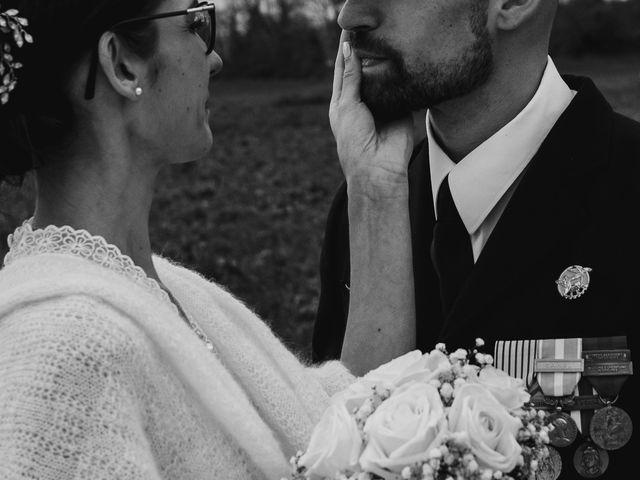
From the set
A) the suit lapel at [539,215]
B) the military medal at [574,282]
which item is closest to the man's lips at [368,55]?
the suit lapel at [539,215]

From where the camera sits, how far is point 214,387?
227cm

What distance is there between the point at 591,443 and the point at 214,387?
1.14 meters

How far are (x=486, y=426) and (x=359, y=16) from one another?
1.70 meters

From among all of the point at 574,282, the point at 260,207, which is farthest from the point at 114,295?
the point at 260,207

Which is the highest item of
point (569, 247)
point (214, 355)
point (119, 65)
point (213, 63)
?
point (119, 65)

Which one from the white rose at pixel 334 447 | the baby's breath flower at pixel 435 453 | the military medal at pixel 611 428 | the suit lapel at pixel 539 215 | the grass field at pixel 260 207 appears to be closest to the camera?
the baby's breath flower at pixel 435 453

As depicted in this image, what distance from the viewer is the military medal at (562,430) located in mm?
2797

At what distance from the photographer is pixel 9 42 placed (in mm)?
2193

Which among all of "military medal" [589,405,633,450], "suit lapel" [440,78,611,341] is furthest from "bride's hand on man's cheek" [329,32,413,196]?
"military medal" [589,405,633,450]

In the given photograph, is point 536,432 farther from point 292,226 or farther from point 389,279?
point 292,226

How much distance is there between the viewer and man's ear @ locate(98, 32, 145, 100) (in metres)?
2.29

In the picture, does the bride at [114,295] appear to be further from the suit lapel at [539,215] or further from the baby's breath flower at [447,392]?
the suit lapel at [539,215]

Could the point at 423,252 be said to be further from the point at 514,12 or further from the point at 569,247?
the point at 514,12

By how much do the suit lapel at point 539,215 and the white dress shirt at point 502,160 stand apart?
0.22 ft
